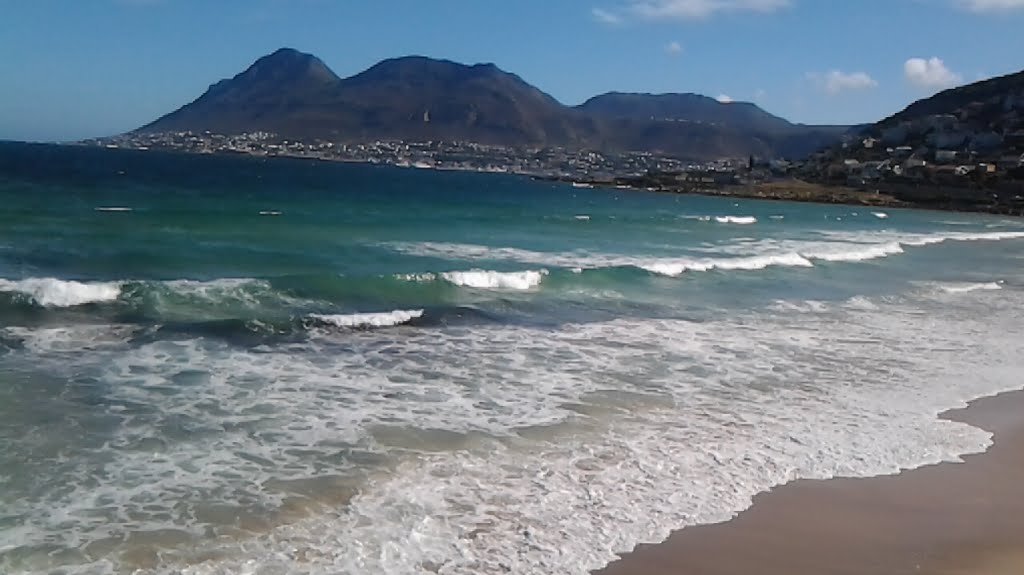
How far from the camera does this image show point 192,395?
998 cm

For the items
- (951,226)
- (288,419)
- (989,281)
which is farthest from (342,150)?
(288,419)

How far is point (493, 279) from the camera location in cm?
1997

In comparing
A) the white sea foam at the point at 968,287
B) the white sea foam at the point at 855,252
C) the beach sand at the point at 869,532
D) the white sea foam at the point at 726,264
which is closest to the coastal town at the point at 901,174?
the white sea foam at the point at 855,252

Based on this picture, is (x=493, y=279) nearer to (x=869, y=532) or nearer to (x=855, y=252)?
(x=869, y=532)

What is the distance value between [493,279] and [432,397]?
9644 millimetres

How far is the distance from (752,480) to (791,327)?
8.57 m

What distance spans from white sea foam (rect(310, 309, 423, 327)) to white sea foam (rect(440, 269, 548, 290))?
13.9 feet

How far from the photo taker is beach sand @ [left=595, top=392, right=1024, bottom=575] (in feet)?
20.9

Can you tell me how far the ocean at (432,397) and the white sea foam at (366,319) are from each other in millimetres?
69

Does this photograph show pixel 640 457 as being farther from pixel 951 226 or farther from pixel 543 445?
pixel 951 226

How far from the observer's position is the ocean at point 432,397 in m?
6.64

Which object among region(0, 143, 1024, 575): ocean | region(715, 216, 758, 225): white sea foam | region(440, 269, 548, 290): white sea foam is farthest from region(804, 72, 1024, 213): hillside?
region(440, 269, 548, 290): white sea foam

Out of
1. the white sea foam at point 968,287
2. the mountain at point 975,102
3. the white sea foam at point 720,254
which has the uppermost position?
the mountain at point 975,102

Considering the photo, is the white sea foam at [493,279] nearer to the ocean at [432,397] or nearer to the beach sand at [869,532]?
the ocean at [432,397]
